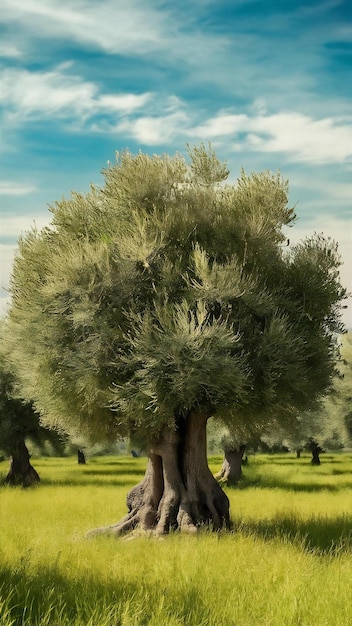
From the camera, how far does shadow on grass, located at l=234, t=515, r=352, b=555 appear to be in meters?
17.9

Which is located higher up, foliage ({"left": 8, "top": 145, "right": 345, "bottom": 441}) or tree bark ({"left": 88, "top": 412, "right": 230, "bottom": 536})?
foliage ({"left": 8, "top": 145, "right": 345, "bottom": 441})

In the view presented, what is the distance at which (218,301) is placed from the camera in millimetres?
18156

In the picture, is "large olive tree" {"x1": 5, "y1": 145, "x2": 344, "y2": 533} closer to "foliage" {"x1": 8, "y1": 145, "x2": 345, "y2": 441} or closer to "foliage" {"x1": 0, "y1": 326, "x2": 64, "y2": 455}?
"foliage" {"x1": 8, "y1": 145, "x2": 345, "y2": 441}

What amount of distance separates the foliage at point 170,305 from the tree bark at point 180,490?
34.9 inches

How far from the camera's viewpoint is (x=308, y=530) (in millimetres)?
20375

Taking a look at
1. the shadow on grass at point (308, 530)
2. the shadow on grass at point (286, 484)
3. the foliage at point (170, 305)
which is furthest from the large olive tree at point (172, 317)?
the shadow on grass at point (286, 484)

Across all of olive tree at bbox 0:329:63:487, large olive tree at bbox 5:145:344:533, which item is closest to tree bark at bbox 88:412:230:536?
large olive tree at bbox 5:145:344:533

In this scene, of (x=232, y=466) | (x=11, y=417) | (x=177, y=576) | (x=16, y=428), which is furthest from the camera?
(x=232, y=466)

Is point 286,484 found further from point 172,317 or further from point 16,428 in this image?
point 172,317

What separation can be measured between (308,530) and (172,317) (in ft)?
24.4

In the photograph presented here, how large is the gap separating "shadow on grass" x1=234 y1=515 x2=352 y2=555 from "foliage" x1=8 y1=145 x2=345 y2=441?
319 cm

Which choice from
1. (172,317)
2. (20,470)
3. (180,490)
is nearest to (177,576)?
(172,317)

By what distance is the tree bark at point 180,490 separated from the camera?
20.3 m

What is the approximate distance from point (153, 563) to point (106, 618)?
194 inches
